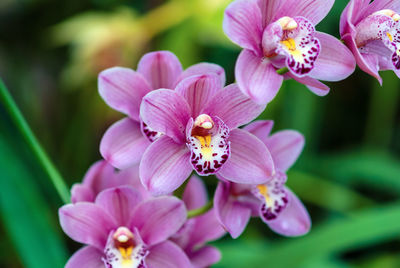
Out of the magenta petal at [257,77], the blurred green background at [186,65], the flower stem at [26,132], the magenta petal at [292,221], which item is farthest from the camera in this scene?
the blurred green background at [186,65]

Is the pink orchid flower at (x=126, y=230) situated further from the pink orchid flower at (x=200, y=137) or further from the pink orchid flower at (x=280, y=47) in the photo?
the pink orchid flower at (x=280, y=47)

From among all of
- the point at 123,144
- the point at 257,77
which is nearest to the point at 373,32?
the point at 257,77

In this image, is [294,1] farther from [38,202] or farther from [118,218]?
[38,202]

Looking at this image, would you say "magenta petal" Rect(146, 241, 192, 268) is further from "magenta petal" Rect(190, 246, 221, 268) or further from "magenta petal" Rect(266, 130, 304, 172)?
"magenta petal" Rect(266, 130, 304, 172)

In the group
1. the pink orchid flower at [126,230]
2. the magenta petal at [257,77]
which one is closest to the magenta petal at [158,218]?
the pink orchid flower at [126,230]

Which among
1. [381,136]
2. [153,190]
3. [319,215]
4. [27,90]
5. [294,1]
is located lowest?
[319,215]

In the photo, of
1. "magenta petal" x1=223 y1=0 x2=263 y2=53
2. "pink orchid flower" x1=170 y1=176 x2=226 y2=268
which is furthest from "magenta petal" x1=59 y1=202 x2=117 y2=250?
"magenta petal" x1=223 y1=0 x2=263 y2=53

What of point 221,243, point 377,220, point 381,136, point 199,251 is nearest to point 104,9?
point 221,243
